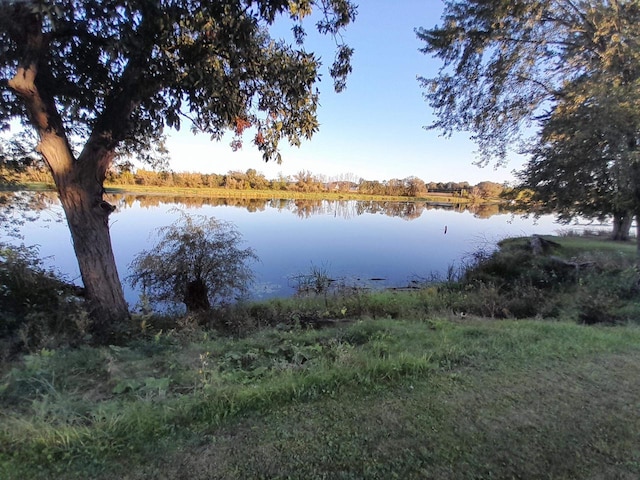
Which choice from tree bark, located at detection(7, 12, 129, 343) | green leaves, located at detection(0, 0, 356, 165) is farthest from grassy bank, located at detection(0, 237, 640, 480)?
green leaves, located at detection(0, 0, 356, 165)

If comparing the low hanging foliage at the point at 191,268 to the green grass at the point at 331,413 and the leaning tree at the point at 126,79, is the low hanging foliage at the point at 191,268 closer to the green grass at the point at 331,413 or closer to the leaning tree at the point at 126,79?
the leaning tree at the point at 126,79

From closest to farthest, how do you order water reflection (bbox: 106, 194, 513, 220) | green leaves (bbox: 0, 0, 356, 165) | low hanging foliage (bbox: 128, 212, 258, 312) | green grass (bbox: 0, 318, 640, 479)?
1. green grass (bbox: 0, 318, 640, 479)
2. green leaves (bbox: 0, 0, 356, 165)
3. low hanging foliage (bbox: 128, 212, 258, 312)
4. water reflection (bbox: 106, 194, 513, 220)

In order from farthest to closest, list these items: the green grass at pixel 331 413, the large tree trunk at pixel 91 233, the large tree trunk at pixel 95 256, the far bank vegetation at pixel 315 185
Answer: the far bank vegetation at pixel 315 185 → the large tree trunk at pixel 95 256 → the large tree trunk at pixel 91 233 → the green grass at pixel 331 413

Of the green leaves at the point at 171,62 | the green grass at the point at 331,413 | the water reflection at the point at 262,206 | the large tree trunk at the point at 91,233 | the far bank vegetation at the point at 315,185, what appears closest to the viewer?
the green grass at the point at 331,413

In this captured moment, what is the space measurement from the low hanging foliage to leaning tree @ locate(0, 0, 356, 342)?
3.19 m

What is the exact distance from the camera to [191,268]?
9.41m

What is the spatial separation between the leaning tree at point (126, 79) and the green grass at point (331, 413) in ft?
8.93

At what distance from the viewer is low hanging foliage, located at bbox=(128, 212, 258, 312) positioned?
929cm

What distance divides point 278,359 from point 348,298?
516 centimetres

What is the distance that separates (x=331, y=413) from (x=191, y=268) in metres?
7.91

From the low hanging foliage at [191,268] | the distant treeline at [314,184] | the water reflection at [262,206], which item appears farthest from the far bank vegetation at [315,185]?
the low hanging foliage at [191,268]

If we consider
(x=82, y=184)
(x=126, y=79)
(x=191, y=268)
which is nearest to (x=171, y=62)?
(x=126, y=79)

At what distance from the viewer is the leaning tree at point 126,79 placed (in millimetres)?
3969

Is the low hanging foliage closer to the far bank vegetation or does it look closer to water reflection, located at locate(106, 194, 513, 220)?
water reflection, located at locate(106, 194, 513, 220)
